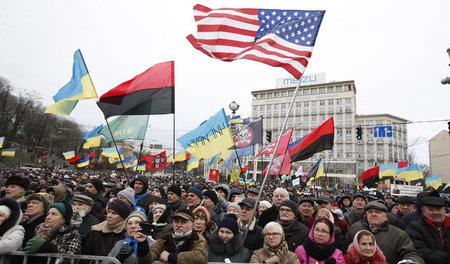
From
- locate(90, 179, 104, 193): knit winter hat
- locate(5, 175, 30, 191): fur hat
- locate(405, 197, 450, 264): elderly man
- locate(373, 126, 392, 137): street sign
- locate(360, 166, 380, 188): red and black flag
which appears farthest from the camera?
locate(373, 126, 392, 137): street sign

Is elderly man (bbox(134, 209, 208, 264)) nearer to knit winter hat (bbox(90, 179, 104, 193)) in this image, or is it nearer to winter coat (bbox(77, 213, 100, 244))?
winter coat (bbox(77, 213, 100, 244))

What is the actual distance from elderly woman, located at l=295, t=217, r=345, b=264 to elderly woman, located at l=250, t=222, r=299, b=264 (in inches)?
7.4

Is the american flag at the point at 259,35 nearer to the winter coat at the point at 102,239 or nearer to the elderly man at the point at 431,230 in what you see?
the elderly man at the point at 431,230

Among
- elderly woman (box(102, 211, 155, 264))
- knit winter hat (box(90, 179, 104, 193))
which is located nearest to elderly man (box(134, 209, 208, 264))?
elderly woman (box(102, 211, 155, 264))

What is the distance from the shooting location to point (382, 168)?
55.2 ft

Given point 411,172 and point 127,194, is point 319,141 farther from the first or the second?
point 411,172

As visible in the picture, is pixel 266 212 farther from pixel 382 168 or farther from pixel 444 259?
pixel 382 168

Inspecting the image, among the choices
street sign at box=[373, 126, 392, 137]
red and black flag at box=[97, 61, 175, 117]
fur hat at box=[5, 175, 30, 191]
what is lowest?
fur hat at box=[5, 175, 30, 191]

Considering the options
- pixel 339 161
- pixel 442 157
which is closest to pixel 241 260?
pixel 442 157

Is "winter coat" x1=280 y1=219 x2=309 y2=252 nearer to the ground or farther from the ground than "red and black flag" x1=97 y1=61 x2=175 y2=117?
nearer to the ground

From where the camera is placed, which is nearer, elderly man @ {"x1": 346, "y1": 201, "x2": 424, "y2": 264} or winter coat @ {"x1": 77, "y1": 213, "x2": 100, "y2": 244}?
elderly man @ {"x1": 346, "y1": 201, "x2": 424, "y2": 264}

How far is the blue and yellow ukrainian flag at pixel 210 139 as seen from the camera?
23.6 feet

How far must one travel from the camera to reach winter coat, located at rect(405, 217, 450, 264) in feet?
10.6

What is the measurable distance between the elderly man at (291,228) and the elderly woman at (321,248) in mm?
530
